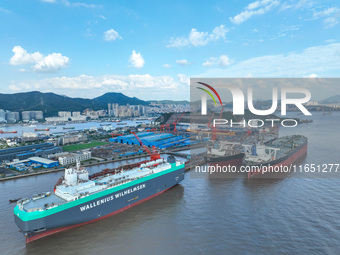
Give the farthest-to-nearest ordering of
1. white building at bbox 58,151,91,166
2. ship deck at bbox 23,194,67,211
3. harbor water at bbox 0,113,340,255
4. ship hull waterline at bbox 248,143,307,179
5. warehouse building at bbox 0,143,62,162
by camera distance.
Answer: warehouse building at bbox 0,143,62,162, white building at bbox 58,151,91,166, ship hull waterline at bbox 248,143,307,179, ship deck at bbox 23,194,67,211, harbor water at bbox 0,113,340,255

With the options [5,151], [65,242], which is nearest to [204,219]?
[65,242]

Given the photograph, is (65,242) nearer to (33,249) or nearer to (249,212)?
(33,249)

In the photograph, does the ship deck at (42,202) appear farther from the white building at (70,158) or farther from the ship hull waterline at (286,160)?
the ship hull waterline at (286,160)

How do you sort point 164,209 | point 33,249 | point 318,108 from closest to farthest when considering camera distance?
point 33,249, point 164,209, point 318,108

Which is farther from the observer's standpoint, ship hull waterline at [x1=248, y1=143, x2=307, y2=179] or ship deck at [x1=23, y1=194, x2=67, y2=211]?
ship hull waterline at [x1=248, y1=143, x2=307, y2=179]

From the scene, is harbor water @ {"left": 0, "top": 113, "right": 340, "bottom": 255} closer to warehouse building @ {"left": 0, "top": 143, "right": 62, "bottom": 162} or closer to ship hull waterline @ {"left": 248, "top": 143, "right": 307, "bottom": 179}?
ship hull waterline @ {"left": 248, "top": 143, "right": 307, "bottom": 179}

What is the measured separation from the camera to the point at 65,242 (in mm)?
7520

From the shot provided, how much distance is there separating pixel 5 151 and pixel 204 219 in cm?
2132

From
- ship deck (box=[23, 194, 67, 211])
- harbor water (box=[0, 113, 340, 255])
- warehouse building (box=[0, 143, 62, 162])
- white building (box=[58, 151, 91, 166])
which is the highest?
ship deck (box=[23, 194, 67, 211])

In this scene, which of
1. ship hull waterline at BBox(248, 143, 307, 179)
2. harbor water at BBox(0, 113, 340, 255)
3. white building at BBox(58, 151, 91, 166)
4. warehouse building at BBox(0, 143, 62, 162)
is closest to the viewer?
harbor water at BBox(0, 113, 340, 255)

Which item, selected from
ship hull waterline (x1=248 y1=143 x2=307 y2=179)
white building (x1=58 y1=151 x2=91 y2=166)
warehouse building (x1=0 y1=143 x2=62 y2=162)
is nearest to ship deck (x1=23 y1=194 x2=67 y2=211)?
white building (x1=58 y1=151 x2=91 y2=166)

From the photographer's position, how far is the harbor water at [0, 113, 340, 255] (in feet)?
23.3

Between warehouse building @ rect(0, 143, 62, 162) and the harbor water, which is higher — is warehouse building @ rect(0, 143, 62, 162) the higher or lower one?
the higher one

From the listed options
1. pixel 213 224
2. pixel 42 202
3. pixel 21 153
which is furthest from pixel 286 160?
pixel 21 153
